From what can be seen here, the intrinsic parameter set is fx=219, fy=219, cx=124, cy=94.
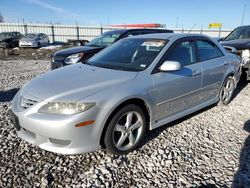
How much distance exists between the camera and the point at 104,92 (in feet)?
8.48

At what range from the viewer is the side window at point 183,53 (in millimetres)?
3410

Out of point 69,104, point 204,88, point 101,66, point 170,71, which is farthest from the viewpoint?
point 204,88

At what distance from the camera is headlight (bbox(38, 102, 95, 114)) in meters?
2.44

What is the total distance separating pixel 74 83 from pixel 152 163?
1416 mm

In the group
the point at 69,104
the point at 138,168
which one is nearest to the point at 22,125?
the point at 69,104

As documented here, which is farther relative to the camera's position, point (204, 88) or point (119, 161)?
point (204, 88)

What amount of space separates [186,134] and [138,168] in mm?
1207

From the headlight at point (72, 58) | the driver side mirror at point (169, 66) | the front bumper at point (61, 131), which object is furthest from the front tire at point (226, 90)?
the headlight at point (72, 58)

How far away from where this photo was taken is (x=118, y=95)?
8.64 feet

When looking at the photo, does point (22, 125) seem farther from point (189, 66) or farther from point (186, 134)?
point (189, 66)

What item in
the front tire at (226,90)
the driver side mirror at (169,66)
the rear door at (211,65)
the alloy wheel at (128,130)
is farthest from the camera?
the front tire at (226,90)

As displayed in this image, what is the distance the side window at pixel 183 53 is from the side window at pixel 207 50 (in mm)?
241

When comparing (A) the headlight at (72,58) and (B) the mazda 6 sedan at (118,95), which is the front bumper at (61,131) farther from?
(A) the headlight at (72,58)

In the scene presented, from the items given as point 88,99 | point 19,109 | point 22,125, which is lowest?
point 22,125
